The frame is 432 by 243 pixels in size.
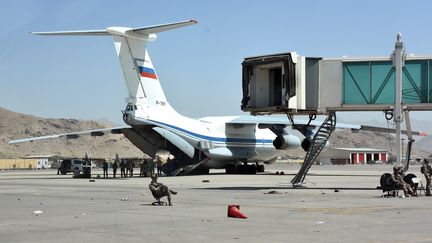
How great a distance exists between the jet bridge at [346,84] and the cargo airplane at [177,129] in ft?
33.7

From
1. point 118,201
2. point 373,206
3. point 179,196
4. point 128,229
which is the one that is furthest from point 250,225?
point 179,196

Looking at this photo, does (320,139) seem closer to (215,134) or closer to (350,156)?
(215,134)

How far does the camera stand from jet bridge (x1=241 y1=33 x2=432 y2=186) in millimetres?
27688

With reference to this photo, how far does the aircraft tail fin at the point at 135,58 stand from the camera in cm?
4384

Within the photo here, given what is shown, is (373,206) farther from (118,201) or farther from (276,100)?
(276,100)

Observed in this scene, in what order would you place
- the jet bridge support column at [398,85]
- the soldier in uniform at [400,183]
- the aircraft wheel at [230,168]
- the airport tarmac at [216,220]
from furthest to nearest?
the aircraft wheel at [230,168]
the jet bridge support column at [398,85]
the soldier in uniform at [400,183]
the airport tarmac at [216,220]

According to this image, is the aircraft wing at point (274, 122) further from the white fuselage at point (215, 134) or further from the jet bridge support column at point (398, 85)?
the jet bridge support column at point (398, 85)

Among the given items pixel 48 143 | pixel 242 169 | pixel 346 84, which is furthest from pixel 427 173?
pixel 48 143

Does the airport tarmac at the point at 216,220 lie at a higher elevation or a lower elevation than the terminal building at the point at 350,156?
lower

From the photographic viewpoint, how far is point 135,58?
1779 inches

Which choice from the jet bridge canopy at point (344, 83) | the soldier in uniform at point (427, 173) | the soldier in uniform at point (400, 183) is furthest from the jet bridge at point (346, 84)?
the soldier in uniform at point (400, 183)

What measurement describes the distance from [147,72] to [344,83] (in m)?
20.8

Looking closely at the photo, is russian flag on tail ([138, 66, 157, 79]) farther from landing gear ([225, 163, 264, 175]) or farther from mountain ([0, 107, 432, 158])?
mountain ([0, 107, 432, 158])

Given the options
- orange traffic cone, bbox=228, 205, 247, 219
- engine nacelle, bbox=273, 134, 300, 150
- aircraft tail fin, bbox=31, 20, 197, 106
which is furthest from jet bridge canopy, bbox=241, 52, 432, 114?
engine nacelle, bbox=273, 134, 300, 150
